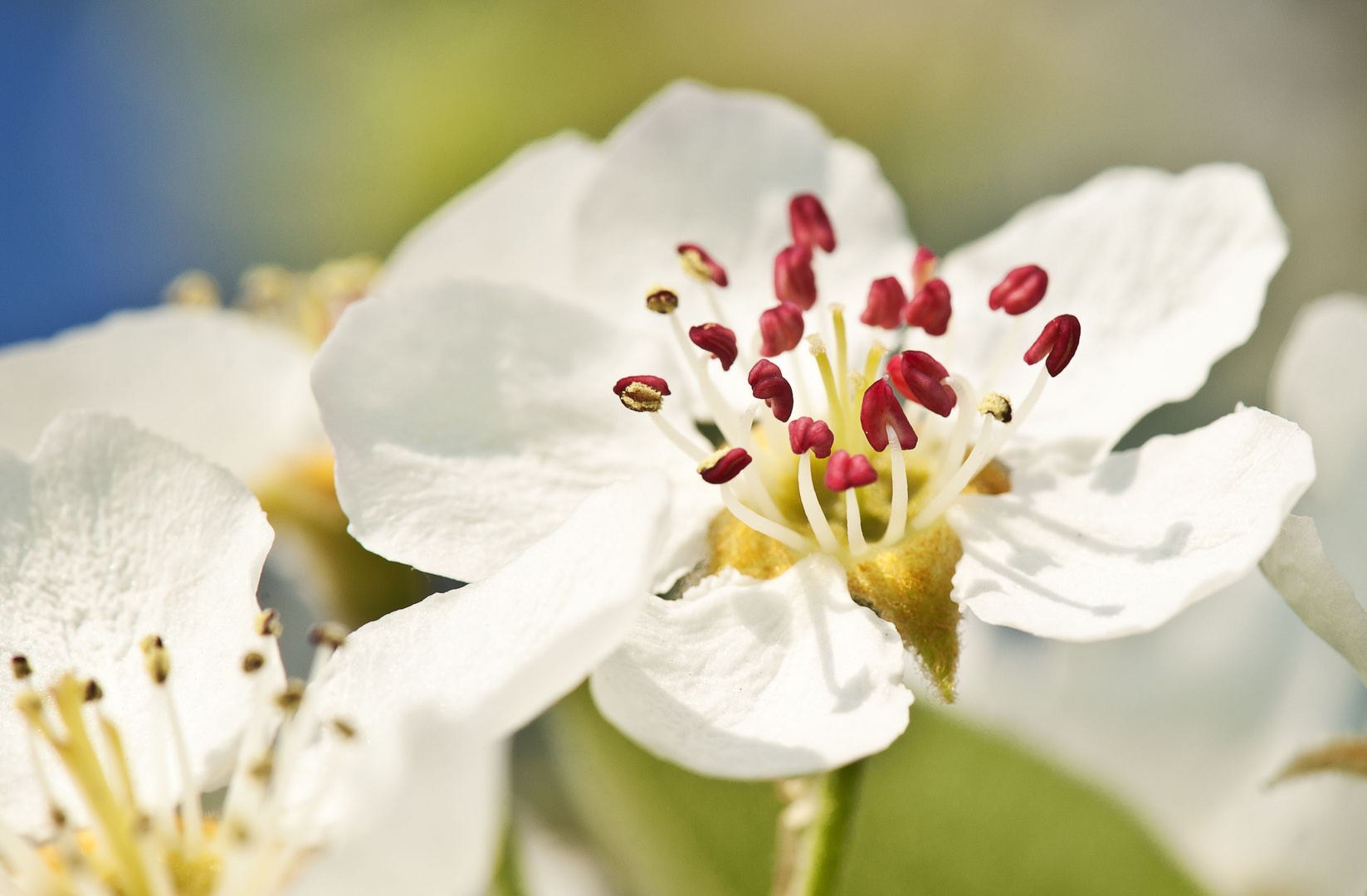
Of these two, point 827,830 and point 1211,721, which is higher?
point 827,830

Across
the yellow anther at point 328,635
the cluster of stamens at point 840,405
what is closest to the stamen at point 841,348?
the cluster of stamens at point 840,405

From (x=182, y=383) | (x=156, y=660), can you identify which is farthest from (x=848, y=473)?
(x=182, y=383)

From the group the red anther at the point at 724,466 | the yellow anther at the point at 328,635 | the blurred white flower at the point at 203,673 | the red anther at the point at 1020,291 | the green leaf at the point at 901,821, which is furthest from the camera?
the green leaf at the point at 901,821

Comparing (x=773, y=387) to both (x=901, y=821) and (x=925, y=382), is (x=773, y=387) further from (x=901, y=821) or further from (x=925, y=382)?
(x=901, y=821)

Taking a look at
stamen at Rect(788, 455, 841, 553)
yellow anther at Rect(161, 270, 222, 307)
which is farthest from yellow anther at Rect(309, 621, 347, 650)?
yellow anther at Rect(161, 270, 222, 307)

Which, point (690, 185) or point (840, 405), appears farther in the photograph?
point (690, 185)

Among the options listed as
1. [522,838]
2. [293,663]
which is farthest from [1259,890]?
[293,663]

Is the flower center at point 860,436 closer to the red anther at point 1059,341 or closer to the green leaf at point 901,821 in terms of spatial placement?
the red anther at point 1059,341
